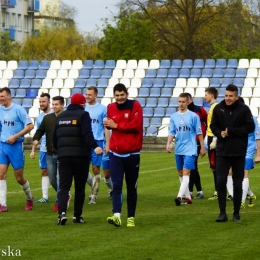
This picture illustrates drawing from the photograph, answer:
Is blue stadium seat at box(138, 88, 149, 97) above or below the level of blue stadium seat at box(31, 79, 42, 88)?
below

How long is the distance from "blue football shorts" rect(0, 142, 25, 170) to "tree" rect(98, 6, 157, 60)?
39.2m

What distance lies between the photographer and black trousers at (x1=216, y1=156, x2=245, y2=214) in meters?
13.5

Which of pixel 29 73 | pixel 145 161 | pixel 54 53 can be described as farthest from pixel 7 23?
pixel 145 161

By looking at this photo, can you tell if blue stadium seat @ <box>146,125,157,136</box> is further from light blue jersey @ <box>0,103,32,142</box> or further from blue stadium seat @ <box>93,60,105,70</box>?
light blue jersey @ <box>0,103,32,142</box>

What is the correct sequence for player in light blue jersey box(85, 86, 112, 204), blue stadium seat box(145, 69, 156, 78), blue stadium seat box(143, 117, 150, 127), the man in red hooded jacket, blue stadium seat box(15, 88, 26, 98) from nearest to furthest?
the man in red hooded jacket < player in light blue jersey box(85, 86, 112, 204) < blue stadium seat box(143, 117, 150, 127) < blue stadium seat box(145, 69, 156, 78) < blue stadium seat box(15, 88, 26, 98)

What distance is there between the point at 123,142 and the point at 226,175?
165 cm

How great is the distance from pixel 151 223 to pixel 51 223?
147 cm

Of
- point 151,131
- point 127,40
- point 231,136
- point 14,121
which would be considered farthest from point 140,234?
point 127,40

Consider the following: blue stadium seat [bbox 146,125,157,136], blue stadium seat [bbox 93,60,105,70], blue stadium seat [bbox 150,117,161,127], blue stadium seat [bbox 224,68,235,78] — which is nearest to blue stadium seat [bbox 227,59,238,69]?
blue stadium seat [bbox 224,68,235,78]

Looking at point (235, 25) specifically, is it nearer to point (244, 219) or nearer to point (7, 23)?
point (7, 23)

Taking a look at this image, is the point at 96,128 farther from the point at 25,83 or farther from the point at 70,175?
the point at 25,83

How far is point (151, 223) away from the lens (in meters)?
13.6

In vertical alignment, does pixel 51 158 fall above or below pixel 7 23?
below

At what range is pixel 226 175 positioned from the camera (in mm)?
13578
